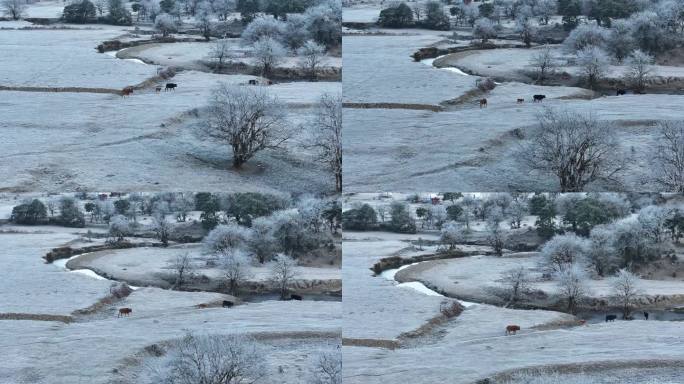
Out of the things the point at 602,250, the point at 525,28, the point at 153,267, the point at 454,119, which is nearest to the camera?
the point at 602,250

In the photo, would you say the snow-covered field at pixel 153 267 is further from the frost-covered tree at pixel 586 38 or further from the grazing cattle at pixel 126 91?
the frost-covered tree at pixel 586 38

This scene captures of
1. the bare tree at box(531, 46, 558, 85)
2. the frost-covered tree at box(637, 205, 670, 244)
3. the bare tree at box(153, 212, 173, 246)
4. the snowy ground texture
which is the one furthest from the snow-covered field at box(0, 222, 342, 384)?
the bare tree at box(531, 46, 558, 85)

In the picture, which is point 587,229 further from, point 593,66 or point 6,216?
point 6,216

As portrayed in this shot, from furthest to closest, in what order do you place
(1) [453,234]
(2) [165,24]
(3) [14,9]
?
1. (3) [14,9]
2. (2) [165,24]
3. (1) [453,234]

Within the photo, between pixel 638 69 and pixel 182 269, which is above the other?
pixel 638 69

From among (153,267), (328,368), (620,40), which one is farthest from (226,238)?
(620,40)

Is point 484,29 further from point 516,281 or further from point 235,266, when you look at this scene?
point 235,266

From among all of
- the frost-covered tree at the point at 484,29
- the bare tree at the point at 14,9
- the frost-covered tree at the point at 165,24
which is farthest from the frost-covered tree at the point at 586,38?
the bare tree at the point at 14,9
